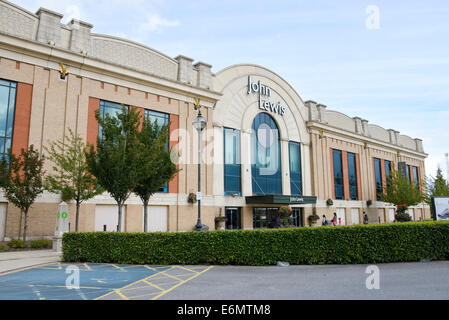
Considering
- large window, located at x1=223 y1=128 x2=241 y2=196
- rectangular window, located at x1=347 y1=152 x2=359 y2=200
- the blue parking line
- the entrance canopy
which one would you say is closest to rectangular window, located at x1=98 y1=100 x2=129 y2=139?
large window, located at x1=223 y1=128 x2=241 y2=196

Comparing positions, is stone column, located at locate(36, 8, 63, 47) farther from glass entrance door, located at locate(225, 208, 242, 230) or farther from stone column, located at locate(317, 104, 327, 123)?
stone column, located at locate(317, 104, 327, 123)

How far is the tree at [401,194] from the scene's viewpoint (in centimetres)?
→ 4088

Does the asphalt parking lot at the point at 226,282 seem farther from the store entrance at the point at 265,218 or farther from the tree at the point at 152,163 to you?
the store entrance at the point at 265,218

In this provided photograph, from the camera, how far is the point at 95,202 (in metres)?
21.2

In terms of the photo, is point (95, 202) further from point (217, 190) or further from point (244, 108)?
point (244, 108)

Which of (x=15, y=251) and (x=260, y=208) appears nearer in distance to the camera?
(x=15, y=251)

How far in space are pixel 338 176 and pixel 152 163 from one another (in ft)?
95.9

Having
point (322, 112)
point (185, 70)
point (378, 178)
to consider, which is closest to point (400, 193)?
point (378, 178)

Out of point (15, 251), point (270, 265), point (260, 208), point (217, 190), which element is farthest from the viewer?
point (260, 208)

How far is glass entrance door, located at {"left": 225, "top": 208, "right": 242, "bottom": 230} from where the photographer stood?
2825cm

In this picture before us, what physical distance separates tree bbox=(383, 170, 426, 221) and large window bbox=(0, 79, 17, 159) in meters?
39.6

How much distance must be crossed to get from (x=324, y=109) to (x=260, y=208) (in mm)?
15856
